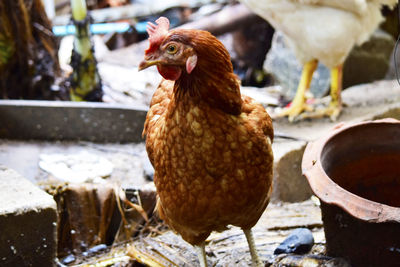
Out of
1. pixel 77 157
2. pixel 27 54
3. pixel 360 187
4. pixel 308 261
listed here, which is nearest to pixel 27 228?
pixel 308 261

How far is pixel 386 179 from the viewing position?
2.40 metres

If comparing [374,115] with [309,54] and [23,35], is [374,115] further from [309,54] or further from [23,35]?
[23,35]

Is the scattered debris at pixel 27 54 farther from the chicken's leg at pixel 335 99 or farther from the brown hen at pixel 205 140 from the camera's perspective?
the brown hen at pixel 205 140

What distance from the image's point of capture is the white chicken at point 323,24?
11.7 feet

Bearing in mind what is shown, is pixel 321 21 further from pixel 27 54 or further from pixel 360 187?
pixel 27 54

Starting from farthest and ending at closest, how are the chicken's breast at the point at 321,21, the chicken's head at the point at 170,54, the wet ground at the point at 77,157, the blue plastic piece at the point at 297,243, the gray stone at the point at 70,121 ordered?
1. the gray stone at the point at 70,121
2. the chicken's breast at the point at 321,21
3. the wet ground at the point at 77,157
4. the blue plastic piece at the point at 297,243
5. the chicken's head at the point at 170,54

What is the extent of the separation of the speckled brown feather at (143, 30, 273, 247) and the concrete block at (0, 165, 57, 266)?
1.80ft

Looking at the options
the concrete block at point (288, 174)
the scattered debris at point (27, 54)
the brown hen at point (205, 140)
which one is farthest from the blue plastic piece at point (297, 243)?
the scattered debris at point (27, 54)

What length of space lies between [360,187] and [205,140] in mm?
923

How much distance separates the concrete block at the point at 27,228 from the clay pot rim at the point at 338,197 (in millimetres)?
1097

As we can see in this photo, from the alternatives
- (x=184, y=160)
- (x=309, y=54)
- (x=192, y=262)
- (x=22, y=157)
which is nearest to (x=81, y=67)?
(x=22, y=157)

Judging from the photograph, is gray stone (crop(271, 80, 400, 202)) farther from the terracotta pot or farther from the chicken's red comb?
the chicken's red comb

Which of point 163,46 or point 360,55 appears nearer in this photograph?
point 163,46

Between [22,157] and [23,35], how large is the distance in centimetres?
136
